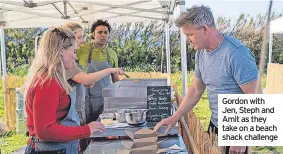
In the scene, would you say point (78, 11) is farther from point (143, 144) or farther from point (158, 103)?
point (143, 144)

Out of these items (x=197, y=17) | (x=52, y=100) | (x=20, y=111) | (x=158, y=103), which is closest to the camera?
(x=52, y=100)

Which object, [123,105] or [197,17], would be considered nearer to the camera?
[197,17]

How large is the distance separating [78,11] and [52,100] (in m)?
3.41

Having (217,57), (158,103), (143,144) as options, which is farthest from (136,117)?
(217,57)

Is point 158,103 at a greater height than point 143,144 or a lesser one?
greater

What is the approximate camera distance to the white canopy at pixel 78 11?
4250 mm

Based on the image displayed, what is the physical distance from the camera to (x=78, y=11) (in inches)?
192

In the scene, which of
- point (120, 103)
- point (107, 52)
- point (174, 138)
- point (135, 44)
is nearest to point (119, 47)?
point (135, 44)

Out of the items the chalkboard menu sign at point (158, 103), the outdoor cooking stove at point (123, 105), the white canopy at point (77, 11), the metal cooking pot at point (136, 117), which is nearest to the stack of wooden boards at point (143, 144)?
the outdoor cooking stove at point (123, 105)

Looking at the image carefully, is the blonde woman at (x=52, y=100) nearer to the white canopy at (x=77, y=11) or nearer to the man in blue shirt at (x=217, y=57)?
the man in blue shirt at (x=217, y=57)

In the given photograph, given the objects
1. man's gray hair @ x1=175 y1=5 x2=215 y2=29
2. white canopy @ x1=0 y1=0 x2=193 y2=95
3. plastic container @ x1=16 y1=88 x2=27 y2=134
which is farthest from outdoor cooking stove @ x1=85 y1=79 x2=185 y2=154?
plastic container @ x1=16 y1=88 x2=27 y2=134

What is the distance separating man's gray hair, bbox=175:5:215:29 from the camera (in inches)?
68.6

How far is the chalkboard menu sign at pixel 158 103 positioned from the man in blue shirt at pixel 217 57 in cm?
26

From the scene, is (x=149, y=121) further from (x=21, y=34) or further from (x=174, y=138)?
(x=21, y=34)
